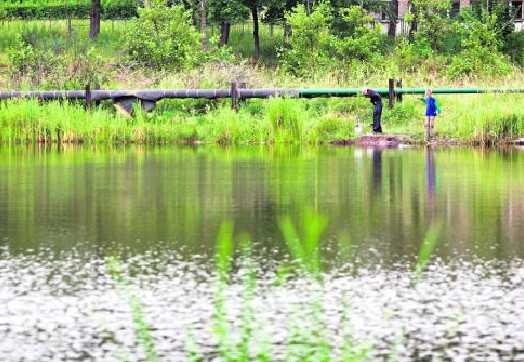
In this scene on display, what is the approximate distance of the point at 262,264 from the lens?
16.0 metres

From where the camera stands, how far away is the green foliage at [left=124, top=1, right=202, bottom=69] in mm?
51781

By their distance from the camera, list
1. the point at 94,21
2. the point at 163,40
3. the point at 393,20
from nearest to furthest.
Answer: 1. the point at 163,40
2. the point at 94,21
3. the point at 393,20

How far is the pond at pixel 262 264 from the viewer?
1193 cm

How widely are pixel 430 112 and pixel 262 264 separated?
2285 centimetres

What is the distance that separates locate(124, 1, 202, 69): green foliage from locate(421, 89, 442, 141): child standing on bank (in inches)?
538

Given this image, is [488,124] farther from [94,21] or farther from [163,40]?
[94,21]

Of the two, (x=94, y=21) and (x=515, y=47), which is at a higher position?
(x=94, y=21)

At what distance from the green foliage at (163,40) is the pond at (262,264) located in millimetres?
21720

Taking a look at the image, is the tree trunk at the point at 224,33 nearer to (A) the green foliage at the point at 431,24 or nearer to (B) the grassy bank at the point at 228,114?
(A) the green foliage at the point at 431,24

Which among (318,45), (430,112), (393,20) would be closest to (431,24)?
(318,45)

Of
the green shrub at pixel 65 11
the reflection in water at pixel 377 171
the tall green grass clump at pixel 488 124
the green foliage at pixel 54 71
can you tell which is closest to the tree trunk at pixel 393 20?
the green shrub at pixel 65 11

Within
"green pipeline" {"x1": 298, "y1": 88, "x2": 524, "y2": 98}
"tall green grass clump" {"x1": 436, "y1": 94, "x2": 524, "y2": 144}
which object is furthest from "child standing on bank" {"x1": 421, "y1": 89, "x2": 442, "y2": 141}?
"green pipeline" {"x1": 298, "y1": 88, "x2": 524, "y2": 98}

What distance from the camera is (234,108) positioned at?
4284 cm

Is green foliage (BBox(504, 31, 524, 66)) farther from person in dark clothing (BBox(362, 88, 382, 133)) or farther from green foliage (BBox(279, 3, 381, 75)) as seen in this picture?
person in dark clothing (BBox(362, 88, 382, 133))
